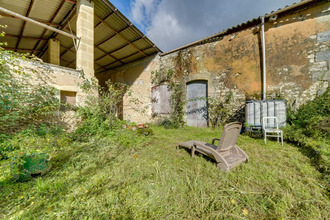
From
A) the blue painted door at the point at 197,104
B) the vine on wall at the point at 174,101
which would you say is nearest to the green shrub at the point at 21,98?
the vine on wall at the point at 174,101

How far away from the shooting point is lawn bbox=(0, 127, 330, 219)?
4.24 ft

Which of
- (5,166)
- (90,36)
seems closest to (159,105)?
(90,36)

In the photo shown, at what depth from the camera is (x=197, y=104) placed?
621cm

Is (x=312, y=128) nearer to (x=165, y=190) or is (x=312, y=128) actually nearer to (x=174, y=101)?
(x=165, y=190)

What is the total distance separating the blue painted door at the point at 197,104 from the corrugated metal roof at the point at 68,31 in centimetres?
327

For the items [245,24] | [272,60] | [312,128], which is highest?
[245,24]

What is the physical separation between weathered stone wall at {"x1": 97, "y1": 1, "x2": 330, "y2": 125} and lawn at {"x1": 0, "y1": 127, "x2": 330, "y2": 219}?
3105 millimetres

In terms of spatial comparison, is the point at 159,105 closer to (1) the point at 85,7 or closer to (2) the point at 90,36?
(2) the point at 90,36

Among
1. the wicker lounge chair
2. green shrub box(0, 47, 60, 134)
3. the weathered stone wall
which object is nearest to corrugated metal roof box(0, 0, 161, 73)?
the weathered stone wall

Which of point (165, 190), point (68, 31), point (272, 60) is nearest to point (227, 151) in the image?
point (165, 190)

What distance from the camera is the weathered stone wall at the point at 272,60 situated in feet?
13.2

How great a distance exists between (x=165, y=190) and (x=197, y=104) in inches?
199

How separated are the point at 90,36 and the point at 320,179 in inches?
280

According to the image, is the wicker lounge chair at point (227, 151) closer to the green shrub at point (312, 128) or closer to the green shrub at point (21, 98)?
the green shrub at point (312, 128)
